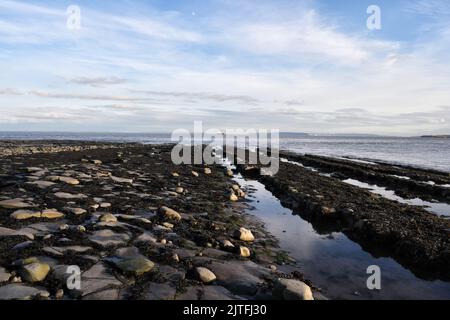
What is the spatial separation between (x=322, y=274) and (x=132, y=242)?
4.20 m

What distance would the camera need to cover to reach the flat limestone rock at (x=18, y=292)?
559 centimetres

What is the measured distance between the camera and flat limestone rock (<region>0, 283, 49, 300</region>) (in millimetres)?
5590

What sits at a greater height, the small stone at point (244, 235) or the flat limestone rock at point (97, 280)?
the flat limestone rock at point (97, 280)

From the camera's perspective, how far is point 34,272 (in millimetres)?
6336

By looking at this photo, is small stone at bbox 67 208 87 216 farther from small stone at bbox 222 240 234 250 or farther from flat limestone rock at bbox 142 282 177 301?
flat limestone rock at bbox 142 282 177 301

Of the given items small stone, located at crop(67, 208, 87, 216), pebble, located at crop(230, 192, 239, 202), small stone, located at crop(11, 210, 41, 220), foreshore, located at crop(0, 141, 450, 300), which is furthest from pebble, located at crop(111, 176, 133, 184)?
small stone, located at crop(11, 210, 41, 220)

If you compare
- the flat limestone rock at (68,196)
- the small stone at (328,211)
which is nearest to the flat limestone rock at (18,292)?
the flat limestone rock at (68,196)

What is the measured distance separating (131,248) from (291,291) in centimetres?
369

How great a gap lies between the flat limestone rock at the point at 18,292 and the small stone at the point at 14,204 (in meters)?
5.40

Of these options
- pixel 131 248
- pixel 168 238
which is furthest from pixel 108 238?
pixel 168 238

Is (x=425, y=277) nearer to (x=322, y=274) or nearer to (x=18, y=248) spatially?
(x=322, y=274)

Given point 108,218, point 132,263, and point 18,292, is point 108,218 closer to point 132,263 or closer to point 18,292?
point 132,263

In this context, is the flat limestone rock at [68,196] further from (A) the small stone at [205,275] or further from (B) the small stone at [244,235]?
(A) the small stone at [205,275]
